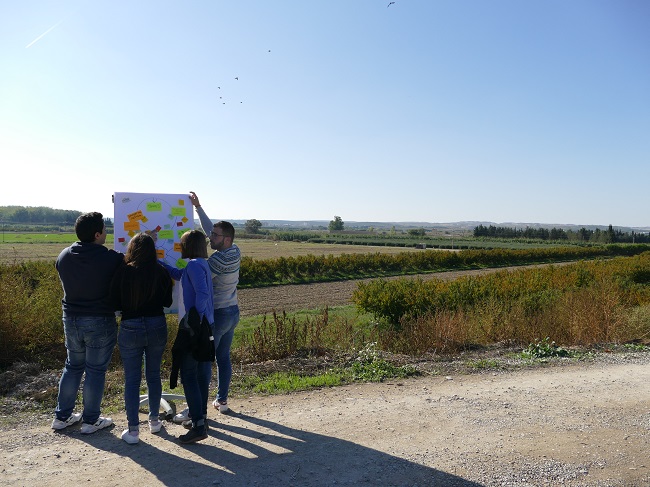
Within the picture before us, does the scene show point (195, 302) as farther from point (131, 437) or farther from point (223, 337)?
point (131, 437)

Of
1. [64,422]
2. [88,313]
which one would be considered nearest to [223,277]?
[88,313]

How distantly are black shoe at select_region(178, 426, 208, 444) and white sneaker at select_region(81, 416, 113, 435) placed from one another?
0.84 metres

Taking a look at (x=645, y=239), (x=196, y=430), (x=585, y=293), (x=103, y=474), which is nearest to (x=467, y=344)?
(x=585, y=293)

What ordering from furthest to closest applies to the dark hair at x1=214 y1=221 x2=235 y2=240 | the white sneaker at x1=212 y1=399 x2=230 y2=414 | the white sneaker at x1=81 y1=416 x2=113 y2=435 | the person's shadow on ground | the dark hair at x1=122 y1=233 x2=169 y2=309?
1. the white sneaker at x1=212 y1=399 x2=230 y2=414
2. the dark hair at x1=214 y1=221 x2=235 y2=240
3. the white sneaker at x1=81 y1=416 x2=113 y2=435
4. the dark hair at x1=122 y1=233 x2=169 y2=309
5. the person's shadow on ground

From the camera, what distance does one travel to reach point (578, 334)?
30.6 ft

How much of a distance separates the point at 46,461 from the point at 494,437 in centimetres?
386

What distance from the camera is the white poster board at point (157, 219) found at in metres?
5.43

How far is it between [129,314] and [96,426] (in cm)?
121

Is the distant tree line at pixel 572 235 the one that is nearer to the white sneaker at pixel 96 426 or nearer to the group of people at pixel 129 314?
the group of people at pixel 129 314

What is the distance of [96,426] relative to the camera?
15.5 feet

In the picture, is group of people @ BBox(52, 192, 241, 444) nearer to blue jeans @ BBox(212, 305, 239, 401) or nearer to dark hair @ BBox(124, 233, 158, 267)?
dark hair @ BBox(124, 233, 158, 267)

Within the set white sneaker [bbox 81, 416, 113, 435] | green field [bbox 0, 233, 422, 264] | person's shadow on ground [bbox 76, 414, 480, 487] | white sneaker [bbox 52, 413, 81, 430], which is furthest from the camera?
green field [bbox 0, 233, 422, 264]

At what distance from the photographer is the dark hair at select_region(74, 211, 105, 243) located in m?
4.47

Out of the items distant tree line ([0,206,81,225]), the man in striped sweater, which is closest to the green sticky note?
the man in striped sweater
